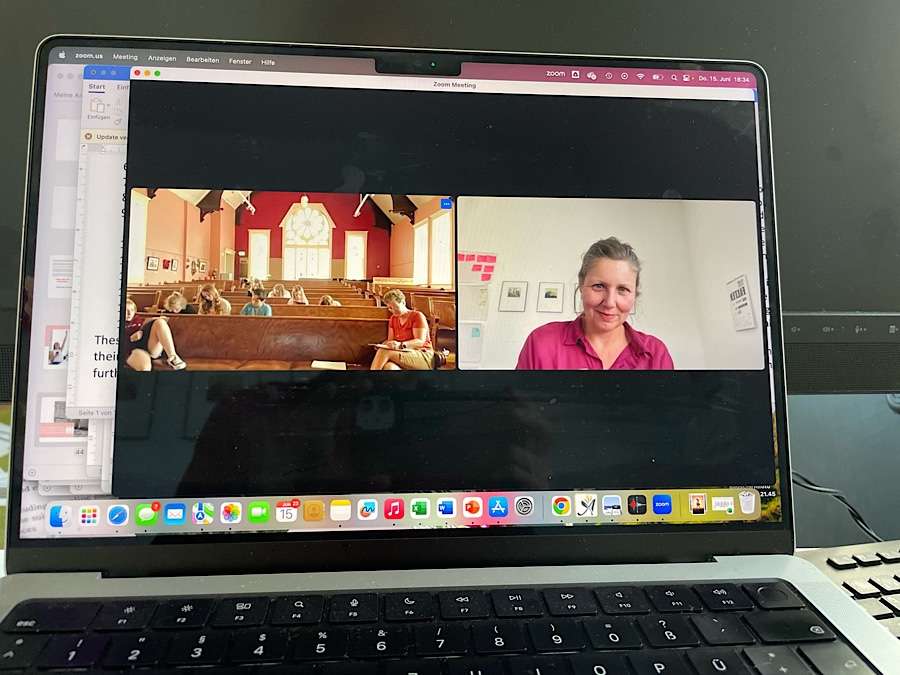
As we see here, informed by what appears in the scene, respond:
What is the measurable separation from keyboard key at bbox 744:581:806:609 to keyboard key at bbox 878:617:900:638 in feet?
0.19

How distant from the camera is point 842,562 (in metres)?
0.48

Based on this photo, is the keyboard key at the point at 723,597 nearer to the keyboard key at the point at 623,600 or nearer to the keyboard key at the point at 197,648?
the keyboard key at the point at 623,600

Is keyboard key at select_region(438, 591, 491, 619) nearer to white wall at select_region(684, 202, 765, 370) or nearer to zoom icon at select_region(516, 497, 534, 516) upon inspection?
zoom icon at select_region(516, 497, 534, 516)

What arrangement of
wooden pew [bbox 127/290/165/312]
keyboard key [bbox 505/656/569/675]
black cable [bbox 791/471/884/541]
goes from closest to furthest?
keyboard key [bbox 505/656/569/675] < wooden pew [bbox 127/290/165/312] < black cable [bbox 791/471/884/541]

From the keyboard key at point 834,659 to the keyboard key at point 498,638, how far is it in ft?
0.59

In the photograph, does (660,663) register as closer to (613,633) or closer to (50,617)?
(613,633)

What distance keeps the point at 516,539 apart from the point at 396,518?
9 centimetres

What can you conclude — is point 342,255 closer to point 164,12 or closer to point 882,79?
point 164,12

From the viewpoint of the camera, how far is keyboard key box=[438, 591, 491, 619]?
0.40 meters

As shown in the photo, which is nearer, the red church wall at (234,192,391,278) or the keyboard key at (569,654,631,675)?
the keyboard key at (569,654,631,675)

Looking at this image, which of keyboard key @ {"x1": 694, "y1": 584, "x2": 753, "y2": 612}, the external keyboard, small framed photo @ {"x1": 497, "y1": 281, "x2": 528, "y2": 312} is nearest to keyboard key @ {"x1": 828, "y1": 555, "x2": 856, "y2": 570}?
the external keyboard

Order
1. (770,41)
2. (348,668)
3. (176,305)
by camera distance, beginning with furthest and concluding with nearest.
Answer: (770,41) < (176,305) < (348,668)

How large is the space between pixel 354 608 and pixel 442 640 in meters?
0.07

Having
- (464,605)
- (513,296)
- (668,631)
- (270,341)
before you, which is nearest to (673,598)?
(668,631)
